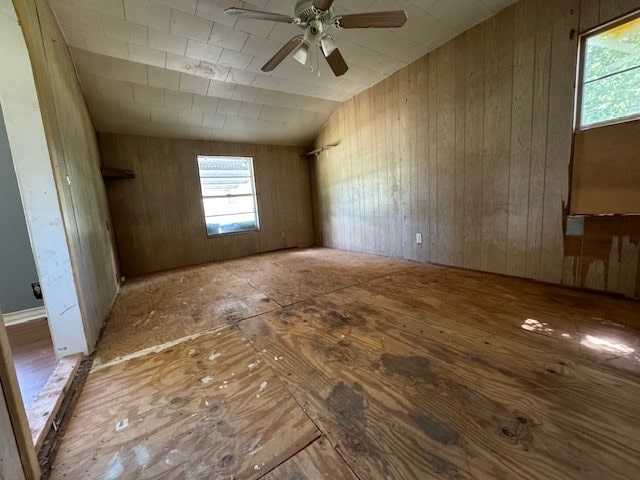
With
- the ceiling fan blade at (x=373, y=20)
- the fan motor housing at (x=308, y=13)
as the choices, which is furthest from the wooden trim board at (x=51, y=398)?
the ceiling fan blade at (x=373, y=20)

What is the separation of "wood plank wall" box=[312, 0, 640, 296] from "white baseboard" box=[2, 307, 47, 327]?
4064mm

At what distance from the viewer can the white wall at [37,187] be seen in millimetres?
1321

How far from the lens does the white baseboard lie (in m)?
2.18

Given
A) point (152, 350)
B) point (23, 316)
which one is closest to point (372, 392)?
point (152, 350)

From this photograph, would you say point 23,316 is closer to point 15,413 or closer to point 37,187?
point 37,187

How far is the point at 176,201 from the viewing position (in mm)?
4348

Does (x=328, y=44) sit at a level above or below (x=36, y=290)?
above

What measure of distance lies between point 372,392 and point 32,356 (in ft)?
7.23

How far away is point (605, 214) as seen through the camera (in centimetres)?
199

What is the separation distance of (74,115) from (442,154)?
3848 mm

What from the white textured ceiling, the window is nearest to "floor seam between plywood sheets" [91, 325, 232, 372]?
the white textured ceiling

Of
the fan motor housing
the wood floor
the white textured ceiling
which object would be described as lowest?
the wood floor

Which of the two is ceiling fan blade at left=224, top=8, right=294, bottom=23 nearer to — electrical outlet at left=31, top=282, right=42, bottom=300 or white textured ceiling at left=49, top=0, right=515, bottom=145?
white textured ceiling at left=49, top=0, right=515, bottom=145

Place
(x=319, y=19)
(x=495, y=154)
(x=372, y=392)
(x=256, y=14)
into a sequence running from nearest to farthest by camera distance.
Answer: (x=372, y=392), (x=256, y=14), (x=319, y=19), (x=495, y=154)
